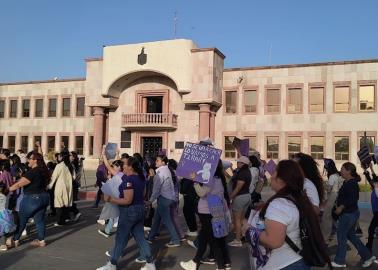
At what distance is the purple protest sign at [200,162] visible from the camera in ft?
21.5

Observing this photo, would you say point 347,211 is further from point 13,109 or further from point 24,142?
point 13,109

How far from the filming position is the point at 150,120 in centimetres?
3325

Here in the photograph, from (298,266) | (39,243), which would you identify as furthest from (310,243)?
(39,243)

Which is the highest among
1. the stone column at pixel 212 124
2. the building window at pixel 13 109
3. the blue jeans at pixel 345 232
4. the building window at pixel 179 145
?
the building window at pixel 13 109

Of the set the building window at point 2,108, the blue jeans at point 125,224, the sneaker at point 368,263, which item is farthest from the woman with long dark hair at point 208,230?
the building window at point 2,108

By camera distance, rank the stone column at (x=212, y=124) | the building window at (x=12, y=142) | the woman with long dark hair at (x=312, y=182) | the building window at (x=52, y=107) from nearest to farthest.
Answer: the woman with long dark hair at (x=312, y=182)
the stone column at (x=212, y=124)
the building window at (x=52, y=107)
the building window at (x=12, y=142)

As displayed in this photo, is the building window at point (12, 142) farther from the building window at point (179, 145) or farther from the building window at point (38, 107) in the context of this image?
the building window at point (179, 145)

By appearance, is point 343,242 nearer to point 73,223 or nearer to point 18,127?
point 73,223

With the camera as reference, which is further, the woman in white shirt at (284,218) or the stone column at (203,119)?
the stone column at (203,119)

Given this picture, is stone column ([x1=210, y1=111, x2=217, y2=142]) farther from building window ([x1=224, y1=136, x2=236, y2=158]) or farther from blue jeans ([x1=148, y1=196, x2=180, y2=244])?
blue jeans ([x1=148, y1=196, x2=180, y2=244])

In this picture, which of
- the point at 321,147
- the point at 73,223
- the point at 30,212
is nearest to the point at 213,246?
the point at 30,212

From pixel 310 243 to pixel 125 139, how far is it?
32120 millimetres

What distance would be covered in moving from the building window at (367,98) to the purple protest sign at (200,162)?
25.3 metres

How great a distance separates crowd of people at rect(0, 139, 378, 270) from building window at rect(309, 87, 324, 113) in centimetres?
2126
